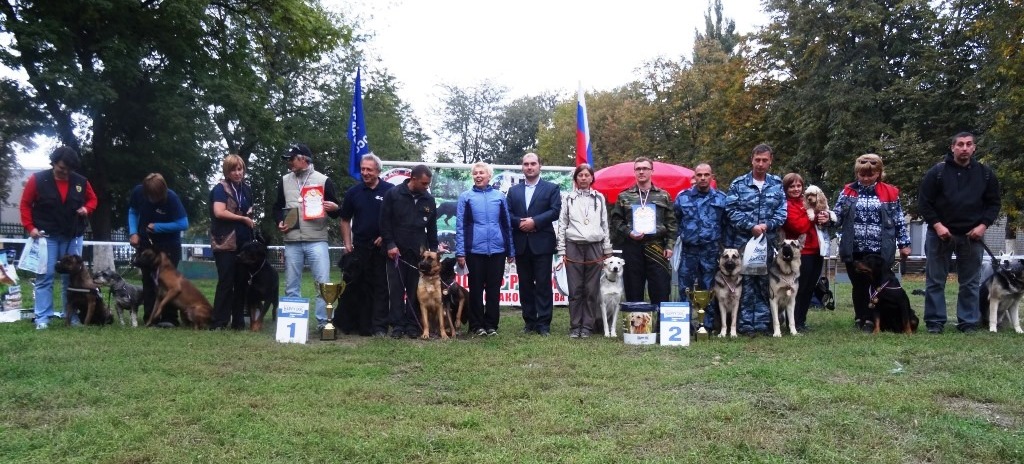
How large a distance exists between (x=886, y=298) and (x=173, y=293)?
7.34 meters

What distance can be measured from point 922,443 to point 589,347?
3.21m

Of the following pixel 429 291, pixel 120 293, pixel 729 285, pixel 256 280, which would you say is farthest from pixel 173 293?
pixel 729 285

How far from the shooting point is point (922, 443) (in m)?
3.31

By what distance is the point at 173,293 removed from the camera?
25.2 ft

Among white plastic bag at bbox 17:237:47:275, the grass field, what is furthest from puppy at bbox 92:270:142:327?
the grass field

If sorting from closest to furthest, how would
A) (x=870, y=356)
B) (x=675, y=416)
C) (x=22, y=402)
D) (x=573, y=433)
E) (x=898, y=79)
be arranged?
(x=573, y=433), (x=675, y=416), (x=22, y=402), (x=870, y=356), (x=898, y=79)

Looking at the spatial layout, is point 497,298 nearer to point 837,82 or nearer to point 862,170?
point 862,170

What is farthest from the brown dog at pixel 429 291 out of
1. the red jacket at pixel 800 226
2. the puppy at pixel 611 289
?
the red jacket at pixel 800 226

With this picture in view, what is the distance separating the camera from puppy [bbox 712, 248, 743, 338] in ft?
23.0

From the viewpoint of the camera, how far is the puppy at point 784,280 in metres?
7.10

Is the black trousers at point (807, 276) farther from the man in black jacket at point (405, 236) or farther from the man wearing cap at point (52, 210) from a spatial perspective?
the man wearing cap at point (52, 210)

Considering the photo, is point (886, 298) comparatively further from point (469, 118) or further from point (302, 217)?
point (469, 118)

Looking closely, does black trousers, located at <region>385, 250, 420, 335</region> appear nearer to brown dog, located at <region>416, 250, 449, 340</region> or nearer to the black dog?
brown dog, located at <region>416, 250, 449, 340</region>

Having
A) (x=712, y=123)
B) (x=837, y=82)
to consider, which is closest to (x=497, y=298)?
(x=837, y=82)
